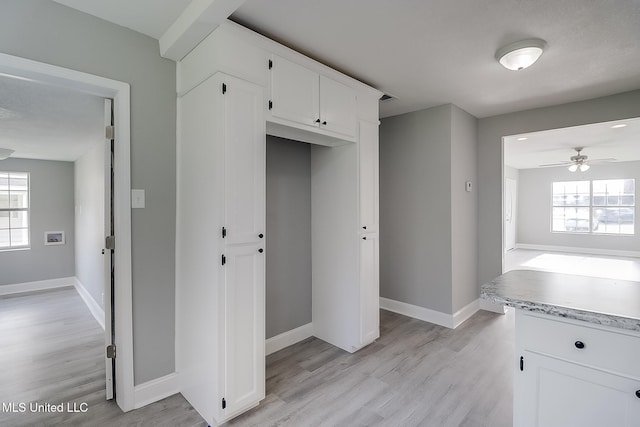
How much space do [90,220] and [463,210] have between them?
503 centimetres

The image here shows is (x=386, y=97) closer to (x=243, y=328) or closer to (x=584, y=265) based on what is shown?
(x=243, y=328)

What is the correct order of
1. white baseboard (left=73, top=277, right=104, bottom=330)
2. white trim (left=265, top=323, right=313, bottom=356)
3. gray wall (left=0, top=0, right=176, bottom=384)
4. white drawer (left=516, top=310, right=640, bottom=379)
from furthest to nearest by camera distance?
white baseboard (left=73, top=277, right=104, bottom=330) < white trim (left=265, top=323, right=313, bottom=356) < gray wall (left=0, top=0, right=176, bottom=384) < white drawer (left=516, top=310, right=640, bottom=379)

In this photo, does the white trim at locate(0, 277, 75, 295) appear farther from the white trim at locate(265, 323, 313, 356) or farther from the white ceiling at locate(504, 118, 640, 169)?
the white ceiling at locate(504, 118, 640, 169)

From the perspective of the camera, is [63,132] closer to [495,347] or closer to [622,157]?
[495,347]

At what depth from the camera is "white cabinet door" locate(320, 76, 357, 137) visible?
247 cm

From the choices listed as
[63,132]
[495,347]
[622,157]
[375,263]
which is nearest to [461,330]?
[495,347]

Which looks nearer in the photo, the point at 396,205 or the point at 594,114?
the point at 594,114

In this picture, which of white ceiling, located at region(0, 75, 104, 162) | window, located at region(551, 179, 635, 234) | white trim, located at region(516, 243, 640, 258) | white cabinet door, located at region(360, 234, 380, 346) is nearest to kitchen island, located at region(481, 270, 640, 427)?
white cabinet door, located at region(360, 234, 380, 346)

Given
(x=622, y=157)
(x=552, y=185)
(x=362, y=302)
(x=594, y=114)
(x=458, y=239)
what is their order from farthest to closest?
(x=552, y=185), (x=622, y=157), (x=458, y=239), (x=594, y=114), (x=362, y=302)

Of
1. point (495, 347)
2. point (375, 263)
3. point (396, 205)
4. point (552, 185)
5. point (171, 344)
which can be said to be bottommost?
Answer: point (495, 347)

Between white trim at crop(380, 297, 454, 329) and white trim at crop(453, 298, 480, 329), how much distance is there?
0.29 feet

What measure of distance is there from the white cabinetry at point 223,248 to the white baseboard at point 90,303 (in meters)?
2.41

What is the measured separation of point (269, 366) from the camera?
101 inches

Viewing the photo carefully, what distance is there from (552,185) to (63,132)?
1136cm
